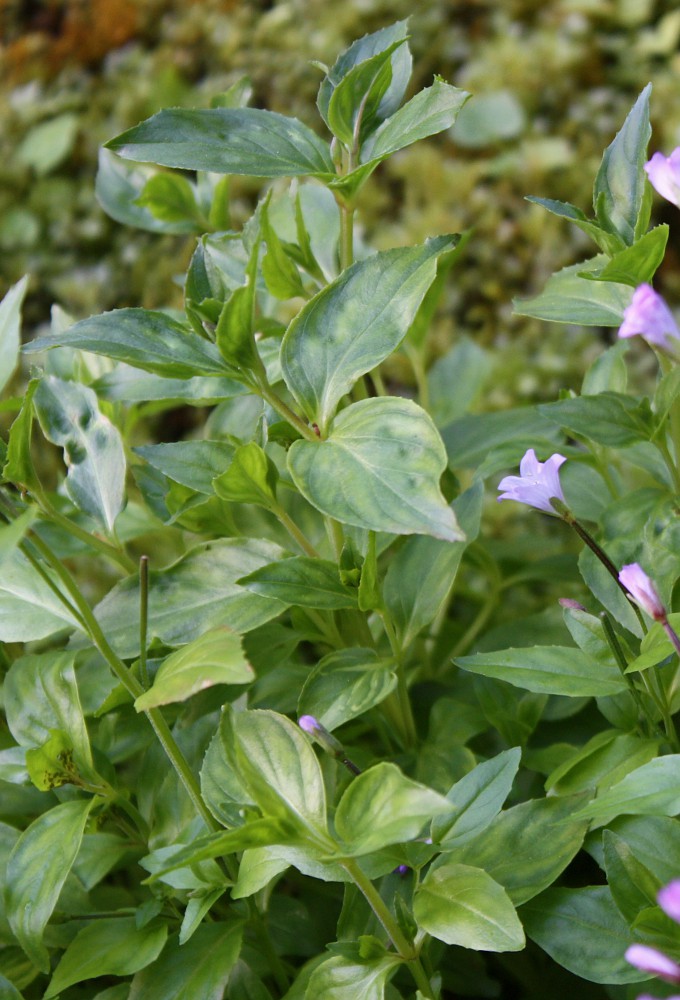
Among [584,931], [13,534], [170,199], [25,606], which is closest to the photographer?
[13,534]

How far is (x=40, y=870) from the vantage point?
60 centimetres

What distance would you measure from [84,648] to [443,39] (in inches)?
51.2

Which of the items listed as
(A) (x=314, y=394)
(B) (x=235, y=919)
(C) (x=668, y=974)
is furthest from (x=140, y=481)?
(C) (x=668, y=974)

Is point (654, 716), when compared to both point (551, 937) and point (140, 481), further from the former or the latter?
point (140, 481)

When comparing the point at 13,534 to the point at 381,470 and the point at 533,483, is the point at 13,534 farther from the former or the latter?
the point at 533,483

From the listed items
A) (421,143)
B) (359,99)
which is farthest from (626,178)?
(421,143)

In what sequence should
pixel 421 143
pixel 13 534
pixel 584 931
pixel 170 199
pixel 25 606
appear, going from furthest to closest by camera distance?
pixel 421 143 → pixel 170 199 → pixel 25 606 → pixel 584 931 → pixel 13 534

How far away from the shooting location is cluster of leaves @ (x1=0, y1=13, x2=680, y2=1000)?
21.4 inches

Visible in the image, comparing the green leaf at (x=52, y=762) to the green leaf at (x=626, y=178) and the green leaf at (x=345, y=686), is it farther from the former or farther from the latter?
the green leaf at (x=626, y=178)

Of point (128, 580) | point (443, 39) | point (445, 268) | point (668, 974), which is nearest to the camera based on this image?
point (668, 974)

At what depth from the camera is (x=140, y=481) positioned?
0.77m

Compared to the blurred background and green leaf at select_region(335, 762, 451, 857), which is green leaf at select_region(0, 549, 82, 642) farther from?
the blurred background

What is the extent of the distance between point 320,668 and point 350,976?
17 cm

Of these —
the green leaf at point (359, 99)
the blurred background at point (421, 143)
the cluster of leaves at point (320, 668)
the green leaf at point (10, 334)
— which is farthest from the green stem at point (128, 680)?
the blurred background at point (421, 143)
